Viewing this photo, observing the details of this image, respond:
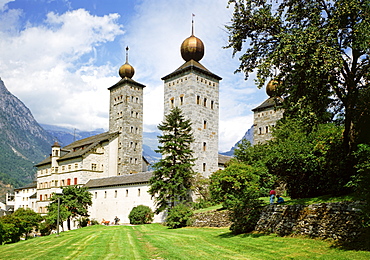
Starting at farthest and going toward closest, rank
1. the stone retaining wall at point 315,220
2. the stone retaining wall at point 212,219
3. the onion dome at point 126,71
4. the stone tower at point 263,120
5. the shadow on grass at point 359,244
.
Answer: the stone tower at point 263,120, the onion dome at point 126,71, the stone retaining wall at point 212,219, the stone retaining wall at point 315,220, the shadow on grass at point 359,244

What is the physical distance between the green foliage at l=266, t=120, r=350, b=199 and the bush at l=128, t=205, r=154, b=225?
73.3 ft

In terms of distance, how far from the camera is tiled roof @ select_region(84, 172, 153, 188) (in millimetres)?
46781

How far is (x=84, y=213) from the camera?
5103 cm

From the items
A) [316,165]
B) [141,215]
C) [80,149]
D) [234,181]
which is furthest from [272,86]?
[316,165]

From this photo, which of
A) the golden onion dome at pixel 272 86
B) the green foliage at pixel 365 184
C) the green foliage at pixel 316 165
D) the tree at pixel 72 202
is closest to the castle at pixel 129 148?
the tree at pixel 72 202

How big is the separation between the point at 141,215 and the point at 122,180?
8.58 m

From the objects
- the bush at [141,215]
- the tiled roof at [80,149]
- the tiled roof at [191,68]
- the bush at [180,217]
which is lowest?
the bush at [141,215]

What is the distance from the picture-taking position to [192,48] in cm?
4981

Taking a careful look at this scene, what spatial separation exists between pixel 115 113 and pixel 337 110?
51632mm

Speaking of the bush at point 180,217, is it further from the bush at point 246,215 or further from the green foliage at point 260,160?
the bush at point 246,215

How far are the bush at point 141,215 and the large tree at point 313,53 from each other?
2858cm

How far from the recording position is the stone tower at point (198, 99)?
47.3 meters

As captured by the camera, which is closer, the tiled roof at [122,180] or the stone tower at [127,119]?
the tiled roof at [122,180]

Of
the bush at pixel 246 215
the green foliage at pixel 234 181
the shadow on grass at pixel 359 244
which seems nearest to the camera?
the shadow on grass at pixel 359 244
